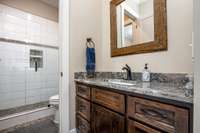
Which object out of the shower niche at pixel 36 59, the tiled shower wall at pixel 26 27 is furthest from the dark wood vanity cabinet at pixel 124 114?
the tiled shower wall at pixel 26 27

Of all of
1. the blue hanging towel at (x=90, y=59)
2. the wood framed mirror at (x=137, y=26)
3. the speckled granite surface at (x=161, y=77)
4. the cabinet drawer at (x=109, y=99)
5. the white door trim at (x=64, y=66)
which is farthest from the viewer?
the blue hanging towel at (x=90, y=59)

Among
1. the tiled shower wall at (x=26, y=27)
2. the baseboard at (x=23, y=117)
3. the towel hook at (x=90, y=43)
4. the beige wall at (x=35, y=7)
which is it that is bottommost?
the baseboard at (x=23, y=117)

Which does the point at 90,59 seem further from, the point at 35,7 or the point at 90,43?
the point at 35,7

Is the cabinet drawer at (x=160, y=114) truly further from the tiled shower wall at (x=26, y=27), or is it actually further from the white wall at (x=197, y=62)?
the tiled shower wall at (x=26, y=27)

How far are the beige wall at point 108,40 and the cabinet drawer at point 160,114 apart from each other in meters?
0.56

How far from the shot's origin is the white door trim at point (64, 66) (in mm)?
1762

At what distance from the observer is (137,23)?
1545 mm

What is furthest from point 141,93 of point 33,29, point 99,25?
point 33,29

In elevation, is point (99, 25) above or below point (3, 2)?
below

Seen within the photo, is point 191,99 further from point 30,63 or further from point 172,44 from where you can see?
point 30,63

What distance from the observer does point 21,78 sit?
2625 mm

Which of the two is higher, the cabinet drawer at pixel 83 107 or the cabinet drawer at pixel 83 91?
the cabinet drawer at pixel 83 91

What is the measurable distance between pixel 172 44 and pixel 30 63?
8.82 ft

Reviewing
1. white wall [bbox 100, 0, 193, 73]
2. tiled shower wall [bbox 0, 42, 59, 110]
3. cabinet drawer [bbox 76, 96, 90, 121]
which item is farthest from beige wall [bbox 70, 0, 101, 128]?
tiled shower wall [bbox 0, 42, 59, 110]
